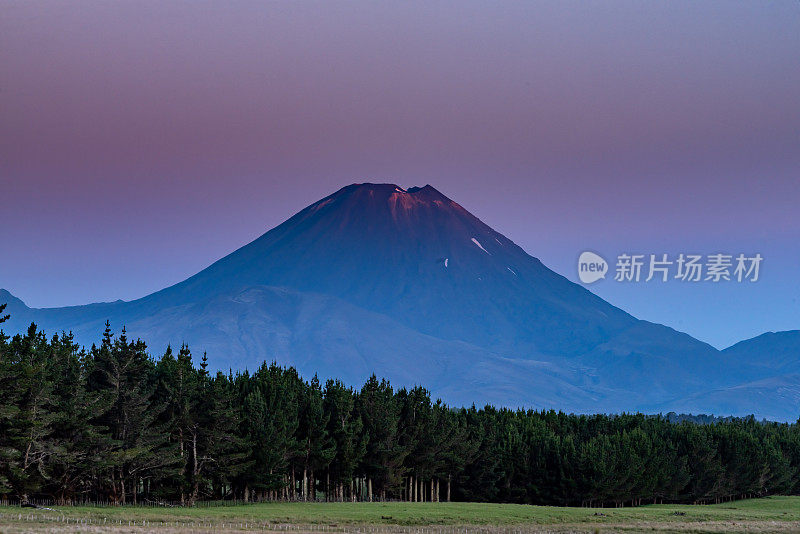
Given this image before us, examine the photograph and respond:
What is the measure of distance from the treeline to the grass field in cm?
611

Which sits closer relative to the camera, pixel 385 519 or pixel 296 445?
pixel 385 519

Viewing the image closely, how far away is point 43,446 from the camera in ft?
277

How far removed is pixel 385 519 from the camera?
91062 mm

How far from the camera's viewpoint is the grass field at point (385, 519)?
71.9 m

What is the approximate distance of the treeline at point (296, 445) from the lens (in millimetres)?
89375

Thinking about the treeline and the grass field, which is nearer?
the grass field

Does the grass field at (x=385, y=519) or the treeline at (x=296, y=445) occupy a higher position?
the treeline at (x=296, y=445)

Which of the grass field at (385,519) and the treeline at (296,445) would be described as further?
the treeline at (296,445)

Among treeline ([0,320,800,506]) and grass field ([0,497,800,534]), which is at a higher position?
treeline ([0,320,800,506])

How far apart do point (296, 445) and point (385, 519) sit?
28498 millimetres

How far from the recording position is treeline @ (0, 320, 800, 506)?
89.4m

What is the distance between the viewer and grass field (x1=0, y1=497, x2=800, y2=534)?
2832 inches

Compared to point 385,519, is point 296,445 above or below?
above

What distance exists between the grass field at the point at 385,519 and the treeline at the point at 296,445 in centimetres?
611
